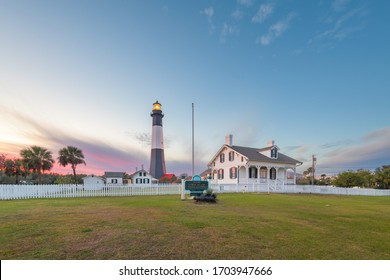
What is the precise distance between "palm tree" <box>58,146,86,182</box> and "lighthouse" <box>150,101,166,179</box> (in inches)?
653

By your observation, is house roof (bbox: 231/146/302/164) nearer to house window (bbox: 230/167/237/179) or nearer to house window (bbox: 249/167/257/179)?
house window (bbox: 249/167/257/179)

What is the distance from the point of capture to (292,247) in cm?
402

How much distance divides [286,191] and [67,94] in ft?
84.6

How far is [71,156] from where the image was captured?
37.1m

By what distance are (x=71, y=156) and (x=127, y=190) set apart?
25556 mm

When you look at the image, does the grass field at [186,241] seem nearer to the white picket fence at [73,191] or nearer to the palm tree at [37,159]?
the white picket fence at [73,191]

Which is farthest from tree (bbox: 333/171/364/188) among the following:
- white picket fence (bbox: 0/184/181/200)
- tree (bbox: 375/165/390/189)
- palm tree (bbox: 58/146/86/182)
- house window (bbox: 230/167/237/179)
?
palm tree (bbox: 58/146/86/182)

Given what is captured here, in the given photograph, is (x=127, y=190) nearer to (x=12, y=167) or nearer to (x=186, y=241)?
(x=186, y=241)

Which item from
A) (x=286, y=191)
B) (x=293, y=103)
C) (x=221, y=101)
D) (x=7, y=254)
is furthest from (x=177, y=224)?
(x=286, y=191)

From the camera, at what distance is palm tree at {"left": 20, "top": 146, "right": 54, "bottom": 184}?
30.7 metres

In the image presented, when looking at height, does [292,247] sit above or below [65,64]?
below

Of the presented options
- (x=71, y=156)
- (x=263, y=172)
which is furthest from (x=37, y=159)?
(x=263, y=172)

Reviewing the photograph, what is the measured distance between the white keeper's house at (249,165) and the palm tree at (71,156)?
2531 centimetres
